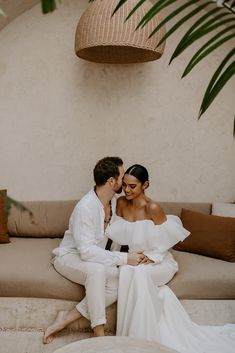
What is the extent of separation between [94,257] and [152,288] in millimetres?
430

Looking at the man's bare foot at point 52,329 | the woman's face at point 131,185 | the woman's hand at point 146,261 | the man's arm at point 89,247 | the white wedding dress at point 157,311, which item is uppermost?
the woman's face at point 131,185

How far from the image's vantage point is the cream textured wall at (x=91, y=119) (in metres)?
3.94

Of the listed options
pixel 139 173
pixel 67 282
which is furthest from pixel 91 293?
pixel 139 173

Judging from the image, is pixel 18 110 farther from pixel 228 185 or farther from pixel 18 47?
pixel 228 185

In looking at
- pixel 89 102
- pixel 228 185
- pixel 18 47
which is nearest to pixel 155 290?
pixel 228 185

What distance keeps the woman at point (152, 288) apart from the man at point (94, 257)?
0.27 feet

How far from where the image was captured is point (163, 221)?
3053mm

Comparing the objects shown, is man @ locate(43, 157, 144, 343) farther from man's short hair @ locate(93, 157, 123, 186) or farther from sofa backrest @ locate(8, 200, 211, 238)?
sofa backrest @ locate(8, 200, 211, 238)

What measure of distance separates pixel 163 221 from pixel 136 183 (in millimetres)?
339

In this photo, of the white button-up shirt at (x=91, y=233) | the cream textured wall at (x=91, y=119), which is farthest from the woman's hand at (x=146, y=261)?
the cream textured wall at (x=91, y=119)

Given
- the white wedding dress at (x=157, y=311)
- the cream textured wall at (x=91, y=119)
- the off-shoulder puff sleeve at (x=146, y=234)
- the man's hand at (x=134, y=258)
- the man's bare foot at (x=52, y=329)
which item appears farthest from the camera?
the cream textured wall at (x=91, y=119)

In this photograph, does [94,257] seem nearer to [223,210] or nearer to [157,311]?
[157,311]

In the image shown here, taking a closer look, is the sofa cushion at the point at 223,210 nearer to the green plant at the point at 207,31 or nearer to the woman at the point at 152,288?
the woman at the point at 152,288

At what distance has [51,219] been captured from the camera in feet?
12.1
